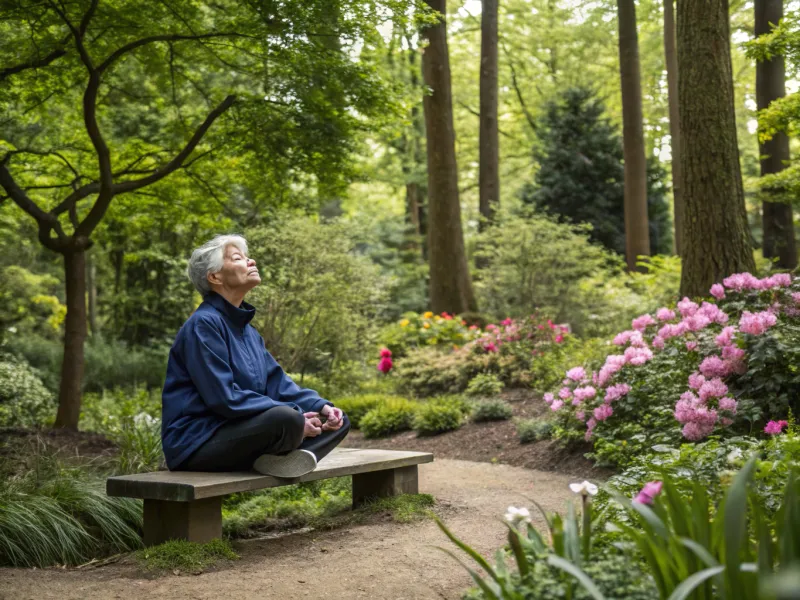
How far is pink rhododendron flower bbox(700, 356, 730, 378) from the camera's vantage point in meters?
5.82

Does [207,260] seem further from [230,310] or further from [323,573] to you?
[323,573]

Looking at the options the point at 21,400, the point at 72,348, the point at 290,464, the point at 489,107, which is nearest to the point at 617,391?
the point at 290,464

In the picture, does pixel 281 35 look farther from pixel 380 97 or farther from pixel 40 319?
pixel 40 319

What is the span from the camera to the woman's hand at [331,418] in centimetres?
479

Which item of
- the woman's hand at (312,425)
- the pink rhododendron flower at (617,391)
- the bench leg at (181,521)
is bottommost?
the bench leg at (181,521)

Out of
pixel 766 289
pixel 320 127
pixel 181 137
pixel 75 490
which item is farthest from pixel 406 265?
pixel 75 490

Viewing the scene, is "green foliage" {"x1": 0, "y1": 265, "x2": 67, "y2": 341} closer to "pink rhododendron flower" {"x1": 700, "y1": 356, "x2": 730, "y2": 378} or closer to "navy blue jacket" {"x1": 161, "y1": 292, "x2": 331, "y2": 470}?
"navy blue jacket" {"x1": 161, "y1": 292, "x2": 331, "y2": 470}

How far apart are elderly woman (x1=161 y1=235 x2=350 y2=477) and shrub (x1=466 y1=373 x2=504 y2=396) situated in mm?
5934

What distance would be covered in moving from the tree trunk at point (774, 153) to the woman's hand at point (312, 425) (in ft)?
32.0

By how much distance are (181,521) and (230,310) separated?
1.19m

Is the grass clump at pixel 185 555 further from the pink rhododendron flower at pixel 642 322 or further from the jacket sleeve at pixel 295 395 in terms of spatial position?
the pink rhododendron flower at pixel 642 322

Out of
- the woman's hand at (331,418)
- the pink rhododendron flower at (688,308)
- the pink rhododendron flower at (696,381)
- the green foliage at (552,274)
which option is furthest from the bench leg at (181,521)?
the green foliage at (552,274)

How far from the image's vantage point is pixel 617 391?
6.27 m

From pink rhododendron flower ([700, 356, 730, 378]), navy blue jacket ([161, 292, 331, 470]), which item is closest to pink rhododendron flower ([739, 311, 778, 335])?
pink rhododendron flower ([700, 356, 730, 378])
